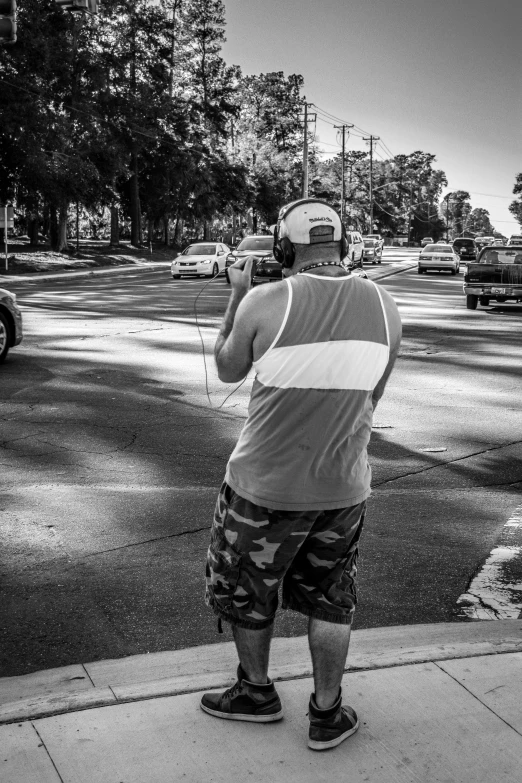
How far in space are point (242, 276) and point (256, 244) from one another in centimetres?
3021

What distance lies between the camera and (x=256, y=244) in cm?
3294

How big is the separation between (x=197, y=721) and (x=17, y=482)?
3.98 meters

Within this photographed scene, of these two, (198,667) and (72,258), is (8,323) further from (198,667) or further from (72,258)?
(72,258)

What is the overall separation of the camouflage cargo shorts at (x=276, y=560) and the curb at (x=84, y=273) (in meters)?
31.9

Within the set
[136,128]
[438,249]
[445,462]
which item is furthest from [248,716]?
[136,128]

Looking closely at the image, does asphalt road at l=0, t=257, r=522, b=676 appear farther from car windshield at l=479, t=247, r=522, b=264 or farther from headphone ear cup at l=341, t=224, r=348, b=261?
car windshield at l=479, t=247, r=522, b=264

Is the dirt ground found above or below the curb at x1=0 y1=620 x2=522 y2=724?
above

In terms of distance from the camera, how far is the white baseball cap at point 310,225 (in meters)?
3.10

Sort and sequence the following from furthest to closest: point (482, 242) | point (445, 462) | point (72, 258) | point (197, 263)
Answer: point (482, 242)
point (72, 258)
point (197, 263)
point (445, 462)

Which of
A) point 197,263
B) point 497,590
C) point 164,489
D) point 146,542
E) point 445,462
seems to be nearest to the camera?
point 497,590

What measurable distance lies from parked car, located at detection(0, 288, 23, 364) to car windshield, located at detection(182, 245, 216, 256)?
24.9 metres

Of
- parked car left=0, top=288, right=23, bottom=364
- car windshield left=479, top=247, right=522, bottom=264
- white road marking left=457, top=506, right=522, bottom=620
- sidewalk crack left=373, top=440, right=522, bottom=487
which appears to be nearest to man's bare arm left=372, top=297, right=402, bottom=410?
white road marking left=457, top=506, right=522, bottom=620

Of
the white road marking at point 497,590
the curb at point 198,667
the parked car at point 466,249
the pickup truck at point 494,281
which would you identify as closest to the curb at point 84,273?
the pickup truck at point 494,281

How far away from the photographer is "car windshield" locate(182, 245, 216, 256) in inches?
1454
